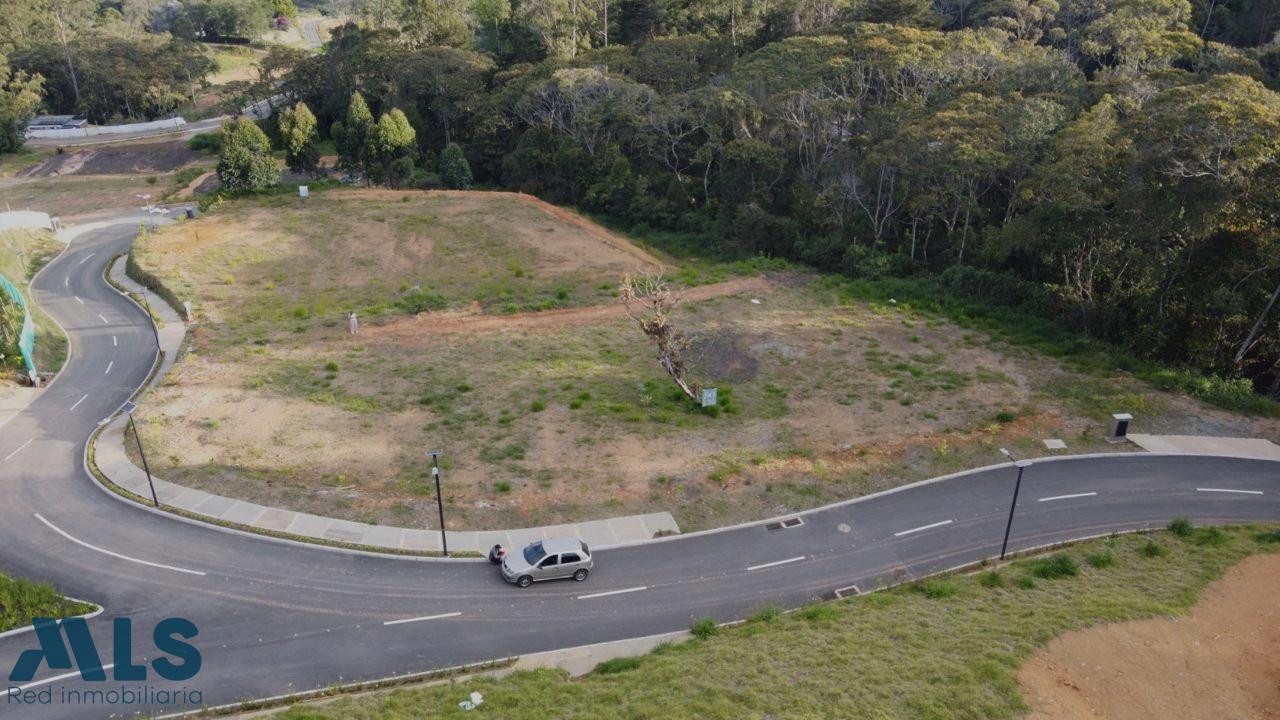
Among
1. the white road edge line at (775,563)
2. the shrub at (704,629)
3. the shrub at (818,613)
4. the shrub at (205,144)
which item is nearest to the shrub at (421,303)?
the white road edge line at (775,563)

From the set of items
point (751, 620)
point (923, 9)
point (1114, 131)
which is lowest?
point (751, 620)

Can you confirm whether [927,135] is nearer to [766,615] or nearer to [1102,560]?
[1102,560]

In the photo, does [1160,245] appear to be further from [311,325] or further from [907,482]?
[311,325]

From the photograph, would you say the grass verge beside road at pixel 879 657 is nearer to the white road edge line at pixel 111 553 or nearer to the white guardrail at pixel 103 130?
the white road edge line at pixel 111 553

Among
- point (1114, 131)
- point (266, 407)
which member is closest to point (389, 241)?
point (266, 407)

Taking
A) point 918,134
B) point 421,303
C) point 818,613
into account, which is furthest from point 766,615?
point 918,134

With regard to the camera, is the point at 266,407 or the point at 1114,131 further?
the point at 1114,131

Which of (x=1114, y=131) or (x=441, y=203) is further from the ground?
(x=1114, y=131)

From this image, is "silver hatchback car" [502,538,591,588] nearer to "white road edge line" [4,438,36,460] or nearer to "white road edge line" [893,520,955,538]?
"white road edge line" [893,520,955,538]
